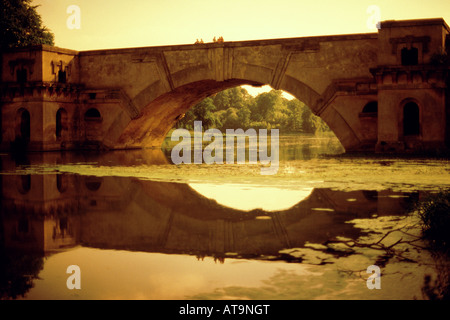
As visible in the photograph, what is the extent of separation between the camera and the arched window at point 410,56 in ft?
74.9

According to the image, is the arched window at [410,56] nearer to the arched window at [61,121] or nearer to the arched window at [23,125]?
the arched window at [61,121]

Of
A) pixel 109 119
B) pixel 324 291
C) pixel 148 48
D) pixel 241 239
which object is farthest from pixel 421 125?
pixel 324 291

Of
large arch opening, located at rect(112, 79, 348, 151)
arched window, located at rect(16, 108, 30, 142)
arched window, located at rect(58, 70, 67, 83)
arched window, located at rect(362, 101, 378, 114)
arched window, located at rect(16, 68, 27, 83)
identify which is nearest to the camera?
arched window, located at rect(362, 101, 378, 114)

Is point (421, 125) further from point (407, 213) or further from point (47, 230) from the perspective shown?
point (47, 230)

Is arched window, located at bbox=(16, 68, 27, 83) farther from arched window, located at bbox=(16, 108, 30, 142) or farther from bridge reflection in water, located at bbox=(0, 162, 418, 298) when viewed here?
bridge reflection in water, located at bbox=(0, 162, 418, 298)

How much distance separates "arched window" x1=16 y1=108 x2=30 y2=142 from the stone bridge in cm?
6

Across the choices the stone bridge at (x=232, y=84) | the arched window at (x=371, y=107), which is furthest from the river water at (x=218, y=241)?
the arched window at (x=371, y=107)

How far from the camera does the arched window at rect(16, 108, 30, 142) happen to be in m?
29.8

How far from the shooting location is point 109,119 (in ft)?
97.3

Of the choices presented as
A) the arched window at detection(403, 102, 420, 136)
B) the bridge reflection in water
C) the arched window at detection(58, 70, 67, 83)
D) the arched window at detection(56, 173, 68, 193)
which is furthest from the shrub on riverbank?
the arched window at detection(58, 70, 67, 83)

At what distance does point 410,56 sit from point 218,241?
1947cm

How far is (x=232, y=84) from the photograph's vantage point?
31.1m

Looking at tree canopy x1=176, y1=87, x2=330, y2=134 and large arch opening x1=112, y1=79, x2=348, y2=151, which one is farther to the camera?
tree canopy x1=176, y1=87, x2=330, y2=134

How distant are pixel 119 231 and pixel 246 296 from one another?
3138 mm
